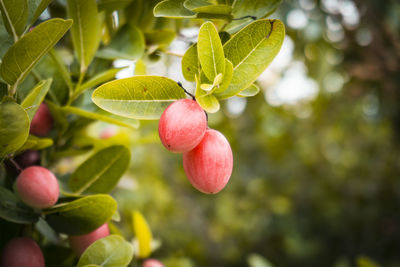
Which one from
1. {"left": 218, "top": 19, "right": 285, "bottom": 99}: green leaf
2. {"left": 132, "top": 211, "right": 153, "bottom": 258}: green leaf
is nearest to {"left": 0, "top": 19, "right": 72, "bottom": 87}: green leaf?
{"left": 218, "top": 19, "right": 285, "bottom": 99}: green leaf

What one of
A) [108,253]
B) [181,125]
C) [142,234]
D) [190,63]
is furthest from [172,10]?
[142,234]

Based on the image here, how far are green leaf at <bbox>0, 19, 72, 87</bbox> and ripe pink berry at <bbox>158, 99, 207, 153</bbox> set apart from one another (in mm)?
189

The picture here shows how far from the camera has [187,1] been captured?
53 centimetres

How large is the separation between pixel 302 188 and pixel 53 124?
10.4 ft

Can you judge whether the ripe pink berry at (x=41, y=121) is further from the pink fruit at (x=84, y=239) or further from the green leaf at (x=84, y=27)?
the pink fruit at (x=84, y=239)

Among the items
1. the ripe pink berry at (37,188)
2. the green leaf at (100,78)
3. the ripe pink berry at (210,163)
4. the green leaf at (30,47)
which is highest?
the green leaf at (30,47)

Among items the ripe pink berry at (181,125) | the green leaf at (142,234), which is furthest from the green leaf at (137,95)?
the green leaf at (142,234)

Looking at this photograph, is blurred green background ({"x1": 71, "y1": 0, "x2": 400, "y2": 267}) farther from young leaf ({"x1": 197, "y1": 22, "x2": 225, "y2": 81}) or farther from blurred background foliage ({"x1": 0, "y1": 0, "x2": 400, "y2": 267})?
young leaf ({"x1": 197, "y1": 22, "x2": 225, "y2": 81})

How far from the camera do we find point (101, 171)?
2.25 feet

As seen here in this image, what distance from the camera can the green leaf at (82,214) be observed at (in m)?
0.57

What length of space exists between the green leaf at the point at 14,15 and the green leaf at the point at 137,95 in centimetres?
19

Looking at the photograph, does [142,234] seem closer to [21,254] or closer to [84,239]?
[84,239]

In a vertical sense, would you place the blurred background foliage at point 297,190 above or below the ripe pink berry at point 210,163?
below

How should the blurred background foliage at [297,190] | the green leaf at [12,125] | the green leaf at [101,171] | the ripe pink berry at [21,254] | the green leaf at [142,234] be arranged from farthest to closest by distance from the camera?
the blurred background foliage at [297,190]
the green leaf at [142,234]
the green leaf at [101,171]
the ripe pink berry at [21,254]
the green leaf at [12,125]
